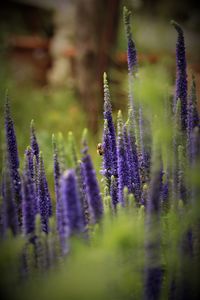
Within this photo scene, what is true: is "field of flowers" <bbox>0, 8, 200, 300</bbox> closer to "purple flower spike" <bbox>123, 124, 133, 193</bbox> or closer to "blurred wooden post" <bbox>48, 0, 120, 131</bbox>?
"purple flower spike" <bbox>123, 124, 133, 193</bbox>

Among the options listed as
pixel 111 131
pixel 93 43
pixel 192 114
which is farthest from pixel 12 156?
pixel 93 43

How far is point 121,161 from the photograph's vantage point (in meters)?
0.92

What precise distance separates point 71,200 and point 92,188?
82 millimetres

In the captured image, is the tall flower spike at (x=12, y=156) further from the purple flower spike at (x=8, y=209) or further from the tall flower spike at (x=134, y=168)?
the tall flower spike at (x=134, y=168)

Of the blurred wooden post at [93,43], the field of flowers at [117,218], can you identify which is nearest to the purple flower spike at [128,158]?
the field of flowers at [117,218]

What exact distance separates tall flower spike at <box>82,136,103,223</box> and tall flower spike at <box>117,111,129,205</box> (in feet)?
0.41

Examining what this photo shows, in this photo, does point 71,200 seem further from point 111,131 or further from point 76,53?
point 76,53

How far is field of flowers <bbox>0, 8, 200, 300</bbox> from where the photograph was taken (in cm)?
65

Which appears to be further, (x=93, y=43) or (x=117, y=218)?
(x=93, y=43)

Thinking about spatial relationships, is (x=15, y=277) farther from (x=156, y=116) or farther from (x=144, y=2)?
(x=144, y=2)

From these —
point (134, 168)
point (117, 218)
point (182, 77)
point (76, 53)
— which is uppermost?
point (76, 53)

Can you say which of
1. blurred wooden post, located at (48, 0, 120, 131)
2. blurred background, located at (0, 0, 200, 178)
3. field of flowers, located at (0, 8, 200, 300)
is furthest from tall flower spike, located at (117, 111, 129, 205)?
blurred wooden post, located at (48, 0, 120, 131)

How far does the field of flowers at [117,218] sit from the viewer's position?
65 centimetres

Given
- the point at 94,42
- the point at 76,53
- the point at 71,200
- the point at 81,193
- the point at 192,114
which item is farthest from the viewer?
the point at 76,53
